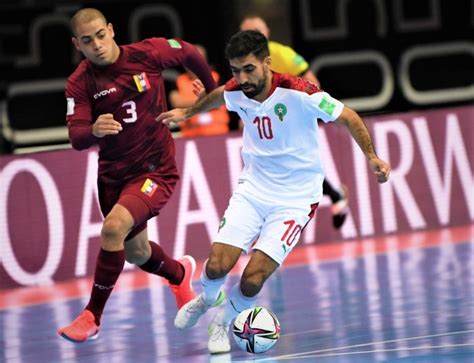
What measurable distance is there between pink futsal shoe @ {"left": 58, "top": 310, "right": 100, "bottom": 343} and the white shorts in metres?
0.99

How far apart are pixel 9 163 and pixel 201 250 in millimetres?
2096

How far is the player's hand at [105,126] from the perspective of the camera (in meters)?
8.24

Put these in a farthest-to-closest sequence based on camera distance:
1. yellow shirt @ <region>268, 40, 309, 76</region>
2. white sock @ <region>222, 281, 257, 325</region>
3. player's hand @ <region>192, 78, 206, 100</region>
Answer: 1. yellow shirt @ <region>268, 40, 309, 76</region>
2. player's hand @ <region>192, 78, 206, 100</region>
3. white sock @ <region>222, 281, 257, 325</region>

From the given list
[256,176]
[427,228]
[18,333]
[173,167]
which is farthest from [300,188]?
[427,228]

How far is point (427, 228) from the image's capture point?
46.7 feet

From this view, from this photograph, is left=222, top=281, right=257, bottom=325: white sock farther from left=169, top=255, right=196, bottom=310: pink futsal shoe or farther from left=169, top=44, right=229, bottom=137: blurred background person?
left=169, top=44, right=229, bottom=137: blurred background person

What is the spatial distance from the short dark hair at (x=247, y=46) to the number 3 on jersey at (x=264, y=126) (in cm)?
41

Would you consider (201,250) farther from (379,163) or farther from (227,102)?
(379,163)

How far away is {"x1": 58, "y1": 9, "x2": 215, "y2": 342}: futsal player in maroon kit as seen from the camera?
27.8 feet

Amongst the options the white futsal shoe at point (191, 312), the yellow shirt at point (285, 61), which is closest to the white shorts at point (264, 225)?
the white futsal shoe at point (191, 312)

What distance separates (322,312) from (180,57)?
2129 millimetres

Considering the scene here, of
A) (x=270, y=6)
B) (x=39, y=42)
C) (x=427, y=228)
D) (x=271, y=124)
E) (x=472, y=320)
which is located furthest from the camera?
(x=270, y=6)

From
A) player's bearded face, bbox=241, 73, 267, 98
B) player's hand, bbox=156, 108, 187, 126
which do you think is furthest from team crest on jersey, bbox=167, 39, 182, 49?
player's bearded face, bbox=241, 73, 267, 98

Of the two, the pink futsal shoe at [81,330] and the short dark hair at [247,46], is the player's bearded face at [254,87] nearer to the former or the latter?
the short dark hair at [247,46]
